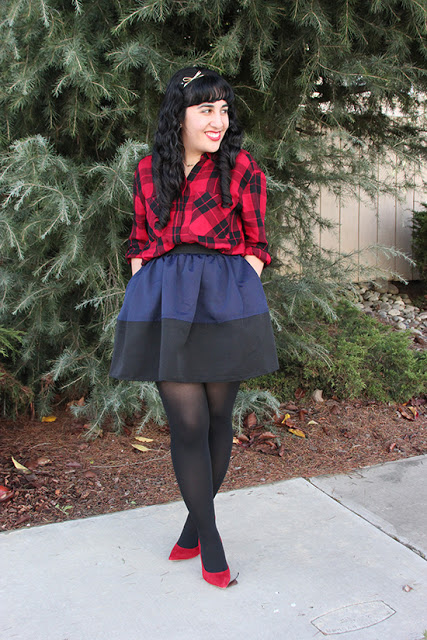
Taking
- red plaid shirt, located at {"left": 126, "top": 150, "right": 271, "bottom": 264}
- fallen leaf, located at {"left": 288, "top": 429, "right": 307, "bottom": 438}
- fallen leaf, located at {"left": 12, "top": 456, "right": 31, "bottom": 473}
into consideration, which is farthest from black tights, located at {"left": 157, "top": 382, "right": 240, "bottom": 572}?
fallen leaf, located at {"left": 288, "top": 429, "right": 307, "bottom": 438}

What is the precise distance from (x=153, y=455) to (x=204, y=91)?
2158 millimetres

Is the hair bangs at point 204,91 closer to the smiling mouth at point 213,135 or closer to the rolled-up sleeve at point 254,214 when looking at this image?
the smiling mouth at point 213,135

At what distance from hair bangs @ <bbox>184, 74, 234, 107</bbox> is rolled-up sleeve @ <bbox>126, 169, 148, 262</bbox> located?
386 mm

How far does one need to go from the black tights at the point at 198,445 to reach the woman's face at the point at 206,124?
0.91m

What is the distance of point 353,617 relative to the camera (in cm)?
208

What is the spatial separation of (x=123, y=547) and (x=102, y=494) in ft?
1.94

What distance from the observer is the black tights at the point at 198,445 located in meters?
2.22

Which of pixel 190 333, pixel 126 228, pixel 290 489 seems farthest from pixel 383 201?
pixel 190 333

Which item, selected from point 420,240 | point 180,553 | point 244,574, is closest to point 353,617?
point 244,574

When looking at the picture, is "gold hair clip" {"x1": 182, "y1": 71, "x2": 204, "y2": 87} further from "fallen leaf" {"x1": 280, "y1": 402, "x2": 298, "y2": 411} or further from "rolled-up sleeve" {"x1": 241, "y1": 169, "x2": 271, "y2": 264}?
"fallen leaf" {"x1": 280, "y1": 402, "x2": 298, "y2": 411}

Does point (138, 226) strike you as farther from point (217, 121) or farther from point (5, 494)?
point (5, 494)

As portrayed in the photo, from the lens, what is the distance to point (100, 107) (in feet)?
11.7

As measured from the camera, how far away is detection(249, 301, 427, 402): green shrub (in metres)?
4.31

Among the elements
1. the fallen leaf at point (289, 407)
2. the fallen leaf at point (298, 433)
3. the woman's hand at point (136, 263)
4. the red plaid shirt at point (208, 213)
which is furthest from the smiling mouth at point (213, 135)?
the fallen leaf at point (289, 407)
